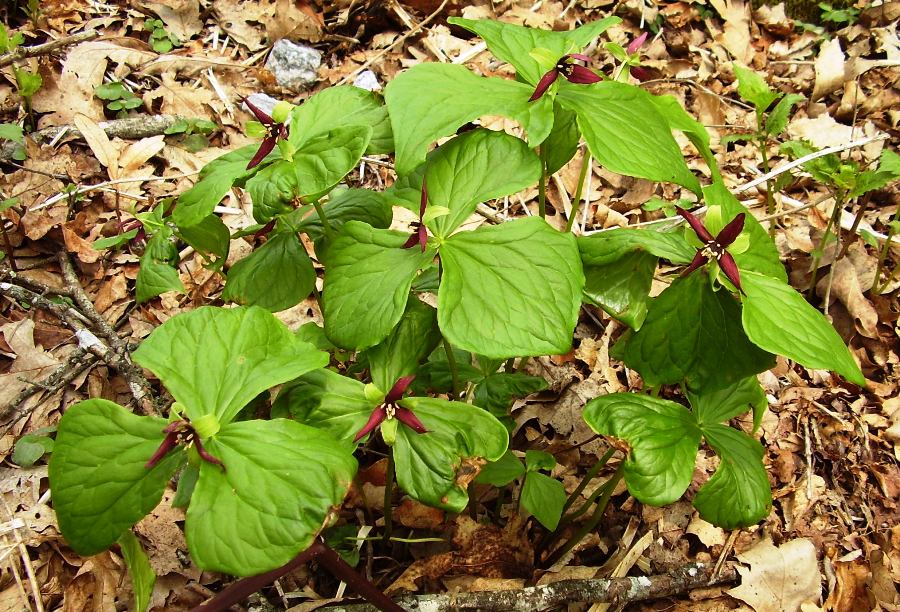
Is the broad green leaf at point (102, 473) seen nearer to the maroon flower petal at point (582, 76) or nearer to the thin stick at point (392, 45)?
the maroon flower petal at point (582, 76)

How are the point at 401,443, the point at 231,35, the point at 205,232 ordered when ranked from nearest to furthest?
the point at 401,443 → the point at 205,232 → the point at 231,35

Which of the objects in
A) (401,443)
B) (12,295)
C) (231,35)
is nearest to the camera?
(401,443)

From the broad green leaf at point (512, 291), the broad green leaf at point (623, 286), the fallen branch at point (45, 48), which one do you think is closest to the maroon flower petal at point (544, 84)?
the broad green leaf at point (512, 291)

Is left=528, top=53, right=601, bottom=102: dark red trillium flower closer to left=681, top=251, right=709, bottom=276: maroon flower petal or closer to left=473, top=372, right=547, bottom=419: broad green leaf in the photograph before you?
left=681, top=251, right=709, bottom=276: maroon flower petal

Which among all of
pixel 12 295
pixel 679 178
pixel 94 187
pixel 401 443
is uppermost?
pixel 679 178

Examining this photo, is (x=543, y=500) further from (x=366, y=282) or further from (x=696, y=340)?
(x=366, y=282)

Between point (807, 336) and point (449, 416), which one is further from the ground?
point (807, 336)

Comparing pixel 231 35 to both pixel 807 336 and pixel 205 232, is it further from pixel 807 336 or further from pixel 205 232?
pixel 807 336

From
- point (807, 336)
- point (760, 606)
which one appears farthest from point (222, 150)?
point (760, 606)
